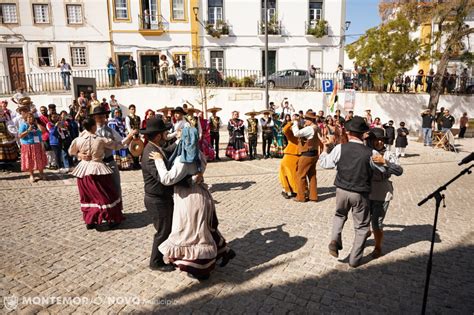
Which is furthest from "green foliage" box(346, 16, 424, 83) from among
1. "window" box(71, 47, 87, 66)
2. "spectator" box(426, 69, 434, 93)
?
"window" box(71, 47, 87, 66)

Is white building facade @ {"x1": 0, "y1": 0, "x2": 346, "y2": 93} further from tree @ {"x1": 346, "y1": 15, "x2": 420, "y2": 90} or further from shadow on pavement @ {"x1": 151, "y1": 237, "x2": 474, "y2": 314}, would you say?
shadow on pavement @ {"x1": 151, "y1": 237, "x2": 474, "y2": 314}

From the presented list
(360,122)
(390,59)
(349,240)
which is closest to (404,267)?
(349,240)

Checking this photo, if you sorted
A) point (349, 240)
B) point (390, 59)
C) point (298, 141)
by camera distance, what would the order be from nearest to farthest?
point (349, 240) < point (298, 141) < point (390, 59)

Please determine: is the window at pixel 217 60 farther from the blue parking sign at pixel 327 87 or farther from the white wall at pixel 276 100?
the blue parking sign at pixel 327 87

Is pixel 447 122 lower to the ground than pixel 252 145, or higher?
higher

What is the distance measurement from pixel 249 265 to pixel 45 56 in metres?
25.5

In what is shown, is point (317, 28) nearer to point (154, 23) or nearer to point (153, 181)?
point (154, 23)

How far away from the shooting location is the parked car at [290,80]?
22438mm

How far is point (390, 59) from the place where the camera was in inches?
696

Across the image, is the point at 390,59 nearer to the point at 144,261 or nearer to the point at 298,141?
the point at 298,141

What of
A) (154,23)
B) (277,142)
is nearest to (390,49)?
(277,142)

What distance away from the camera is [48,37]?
24250 mm

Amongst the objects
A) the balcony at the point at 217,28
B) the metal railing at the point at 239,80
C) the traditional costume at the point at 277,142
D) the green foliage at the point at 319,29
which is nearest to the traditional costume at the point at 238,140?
the traditional costume at the point at 277,142

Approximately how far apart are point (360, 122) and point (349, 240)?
6.85ft
